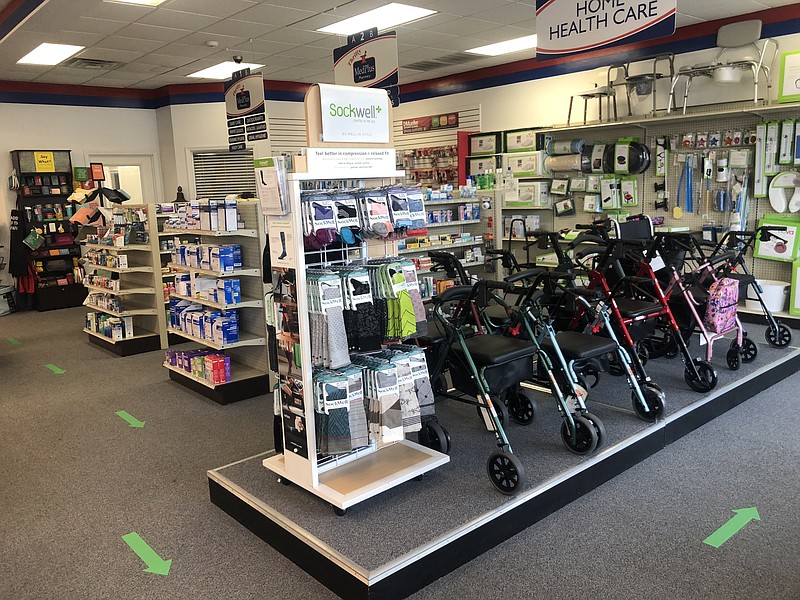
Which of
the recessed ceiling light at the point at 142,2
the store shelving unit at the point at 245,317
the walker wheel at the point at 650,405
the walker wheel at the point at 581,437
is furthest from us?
the recessed ceiling light at the point at 142,2

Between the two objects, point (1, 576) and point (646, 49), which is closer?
point (1, 576)

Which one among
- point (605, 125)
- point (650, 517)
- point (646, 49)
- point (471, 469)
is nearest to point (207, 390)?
point (471, 469)

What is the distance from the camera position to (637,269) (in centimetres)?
528

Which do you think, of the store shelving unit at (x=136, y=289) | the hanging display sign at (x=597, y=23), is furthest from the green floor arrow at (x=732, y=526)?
the store shelving unit at (x=136, y=289)

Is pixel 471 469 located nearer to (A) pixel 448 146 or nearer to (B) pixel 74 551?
(B) pixel 74 551

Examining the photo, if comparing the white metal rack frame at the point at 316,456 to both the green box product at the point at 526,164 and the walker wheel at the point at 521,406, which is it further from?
the green box product at the point at 526,164

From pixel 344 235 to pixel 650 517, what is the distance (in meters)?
2.10

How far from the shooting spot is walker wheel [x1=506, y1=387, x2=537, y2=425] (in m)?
4.14

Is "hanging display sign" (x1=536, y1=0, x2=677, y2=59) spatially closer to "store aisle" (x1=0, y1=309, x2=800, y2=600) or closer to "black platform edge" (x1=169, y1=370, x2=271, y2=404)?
"store aisle" (x1=0, y1=309, x2=800, y2=600)

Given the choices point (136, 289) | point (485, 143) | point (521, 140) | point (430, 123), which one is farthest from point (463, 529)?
point (430, 123)

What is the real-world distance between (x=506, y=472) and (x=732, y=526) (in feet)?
3.72

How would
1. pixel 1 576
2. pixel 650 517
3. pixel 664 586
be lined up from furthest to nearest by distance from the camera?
1. pixel 650 517
2. pixel 1 576
3. pixel 664 586

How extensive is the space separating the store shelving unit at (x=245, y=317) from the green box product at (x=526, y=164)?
16.7 feet

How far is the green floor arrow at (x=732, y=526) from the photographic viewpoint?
3032mm
